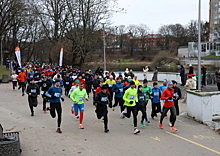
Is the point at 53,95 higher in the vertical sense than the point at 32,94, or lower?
higher

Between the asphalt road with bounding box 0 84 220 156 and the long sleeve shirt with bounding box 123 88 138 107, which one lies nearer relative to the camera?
the asphalt road with bounding box 0 84 220 156

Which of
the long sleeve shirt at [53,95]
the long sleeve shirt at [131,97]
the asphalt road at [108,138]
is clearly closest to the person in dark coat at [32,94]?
the asphalt road at [108,138]

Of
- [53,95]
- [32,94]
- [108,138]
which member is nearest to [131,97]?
[108,138]

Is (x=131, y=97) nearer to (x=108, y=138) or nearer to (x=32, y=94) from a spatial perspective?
(x=108, y=138)

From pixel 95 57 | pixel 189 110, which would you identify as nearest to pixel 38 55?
pixel 95 57

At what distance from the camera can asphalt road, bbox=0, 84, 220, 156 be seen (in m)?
7.83

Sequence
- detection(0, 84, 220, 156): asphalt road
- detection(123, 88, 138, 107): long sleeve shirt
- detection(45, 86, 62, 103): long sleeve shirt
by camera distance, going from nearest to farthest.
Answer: detection(0, 84, 220, 156): asphalt road
detection(45, 86, 62, 103): long sleeve shirt
detection(123, 88, 138, 107): long sleeve shirt

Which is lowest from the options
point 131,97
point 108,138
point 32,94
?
point 108,138

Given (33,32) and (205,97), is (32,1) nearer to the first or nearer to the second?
(33,32)

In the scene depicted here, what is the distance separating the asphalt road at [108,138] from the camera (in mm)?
7828

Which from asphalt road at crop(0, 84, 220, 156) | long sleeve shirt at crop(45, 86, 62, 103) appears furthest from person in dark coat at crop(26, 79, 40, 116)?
long sleeve shirt at crop(45, 86, 62, 103)

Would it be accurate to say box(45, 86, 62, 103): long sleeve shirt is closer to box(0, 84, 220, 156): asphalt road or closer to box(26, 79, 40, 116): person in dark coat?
box(0, 84, 220, 156): asphalt road

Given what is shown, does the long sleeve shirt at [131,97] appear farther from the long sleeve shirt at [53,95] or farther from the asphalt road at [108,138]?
the long sleeve shirt at [53,95]

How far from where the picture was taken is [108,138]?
357 inches
